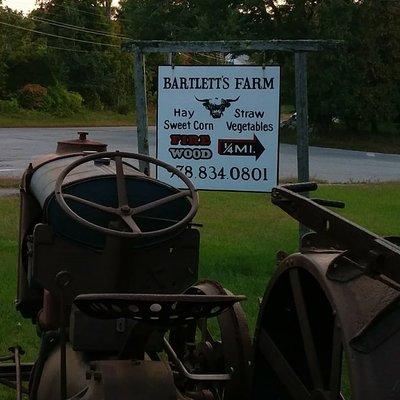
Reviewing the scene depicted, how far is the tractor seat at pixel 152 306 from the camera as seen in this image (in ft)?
9.48

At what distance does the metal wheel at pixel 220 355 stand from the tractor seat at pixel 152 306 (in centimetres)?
62

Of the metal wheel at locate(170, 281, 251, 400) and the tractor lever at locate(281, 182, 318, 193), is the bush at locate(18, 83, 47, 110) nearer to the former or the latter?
the metal wheel at locate(170, 281, 251, 400)

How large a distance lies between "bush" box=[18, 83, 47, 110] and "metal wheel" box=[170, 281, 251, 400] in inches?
1747

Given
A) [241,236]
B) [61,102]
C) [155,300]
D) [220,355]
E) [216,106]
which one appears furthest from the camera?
[61,102]

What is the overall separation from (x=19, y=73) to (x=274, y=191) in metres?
49.7

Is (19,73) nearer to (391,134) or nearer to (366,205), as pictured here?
(391,134)

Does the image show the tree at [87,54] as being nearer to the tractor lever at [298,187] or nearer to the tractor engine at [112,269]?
the tractor engine at [112,269]

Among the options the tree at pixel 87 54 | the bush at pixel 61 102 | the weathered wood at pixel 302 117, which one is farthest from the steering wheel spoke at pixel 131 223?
the tree at pixel 87 54

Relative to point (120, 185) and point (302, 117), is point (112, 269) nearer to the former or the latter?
point (120, 185)

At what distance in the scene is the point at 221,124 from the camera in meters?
7.76

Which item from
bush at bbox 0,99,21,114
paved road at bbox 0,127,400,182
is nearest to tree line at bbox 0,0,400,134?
bush at bbox 0,99,21,114

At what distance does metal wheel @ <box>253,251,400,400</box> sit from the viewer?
231 cm

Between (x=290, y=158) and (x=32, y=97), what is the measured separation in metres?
24.8

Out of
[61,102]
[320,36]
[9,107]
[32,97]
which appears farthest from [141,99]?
[32,97]
